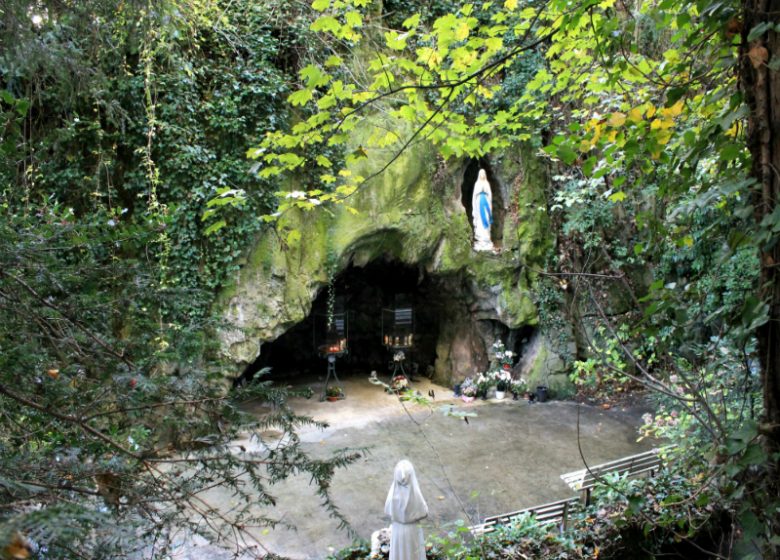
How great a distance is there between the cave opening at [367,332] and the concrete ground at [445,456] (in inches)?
67.2

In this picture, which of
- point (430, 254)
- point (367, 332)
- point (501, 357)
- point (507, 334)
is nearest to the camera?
point (430, 254)

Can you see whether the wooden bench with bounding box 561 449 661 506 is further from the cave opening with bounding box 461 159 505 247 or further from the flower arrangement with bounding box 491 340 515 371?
the cave opening with bounding box 461 159 505 247

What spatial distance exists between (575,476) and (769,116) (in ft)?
13.6

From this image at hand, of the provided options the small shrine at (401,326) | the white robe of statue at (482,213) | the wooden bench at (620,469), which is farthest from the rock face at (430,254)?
the wooden bench at (620,469)

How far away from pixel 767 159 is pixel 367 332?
9293 millimetres

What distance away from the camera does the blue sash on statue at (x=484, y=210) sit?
24.8ft

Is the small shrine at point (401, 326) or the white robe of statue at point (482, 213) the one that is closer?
the white robe of statue at point (482, 213)

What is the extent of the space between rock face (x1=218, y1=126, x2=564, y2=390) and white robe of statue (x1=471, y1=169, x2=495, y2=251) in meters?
0.15

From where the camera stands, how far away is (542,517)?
3.67 m

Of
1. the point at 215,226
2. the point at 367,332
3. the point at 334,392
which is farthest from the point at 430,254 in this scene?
the point at 215,226

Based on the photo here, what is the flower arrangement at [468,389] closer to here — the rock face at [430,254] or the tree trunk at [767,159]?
the rock face at [430,254]

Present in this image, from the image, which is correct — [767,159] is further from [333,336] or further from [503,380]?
[333,336]

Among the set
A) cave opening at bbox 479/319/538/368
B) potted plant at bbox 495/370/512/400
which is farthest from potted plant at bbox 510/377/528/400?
cave opening at bbox 479/319/538/368

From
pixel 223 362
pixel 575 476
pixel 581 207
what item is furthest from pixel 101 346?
pixel 581 207
